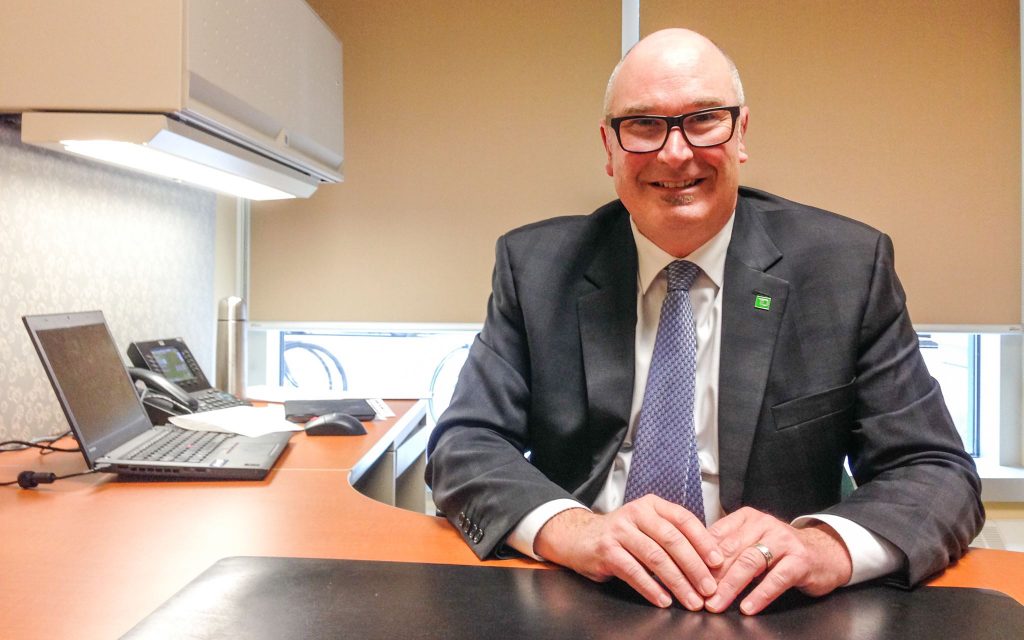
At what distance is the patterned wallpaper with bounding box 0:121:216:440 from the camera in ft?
5.30

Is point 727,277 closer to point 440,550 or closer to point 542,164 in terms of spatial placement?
point 440,550

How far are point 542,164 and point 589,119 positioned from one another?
0.76 ft

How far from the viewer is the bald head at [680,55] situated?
130cm

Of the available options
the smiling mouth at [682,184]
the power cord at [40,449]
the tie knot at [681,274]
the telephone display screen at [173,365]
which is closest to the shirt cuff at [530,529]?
the tie knot at [681,274]

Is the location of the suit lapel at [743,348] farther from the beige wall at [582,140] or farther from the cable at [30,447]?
the beige wall at [582,140]

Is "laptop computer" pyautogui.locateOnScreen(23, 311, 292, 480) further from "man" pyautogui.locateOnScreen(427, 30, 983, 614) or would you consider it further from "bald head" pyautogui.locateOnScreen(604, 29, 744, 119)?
"bald head" pyautogui.locateOnScreen(604, 29, 744, 119)

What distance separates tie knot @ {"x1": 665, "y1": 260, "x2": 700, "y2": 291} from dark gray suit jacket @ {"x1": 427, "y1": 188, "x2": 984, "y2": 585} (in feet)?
0.20

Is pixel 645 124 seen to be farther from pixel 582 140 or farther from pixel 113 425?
pixel 582 140

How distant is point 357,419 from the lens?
1.94 metres

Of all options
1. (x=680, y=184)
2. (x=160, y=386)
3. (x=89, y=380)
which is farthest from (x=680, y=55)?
(x=160, y=386)

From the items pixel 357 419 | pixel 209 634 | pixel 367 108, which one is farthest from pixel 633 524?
pixel 367 108

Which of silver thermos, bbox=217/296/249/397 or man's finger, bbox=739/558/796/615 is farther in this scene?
silver thermos, bbox=217/296/249/397

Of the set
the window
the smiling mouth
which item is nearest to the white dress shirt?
the smiling mouth

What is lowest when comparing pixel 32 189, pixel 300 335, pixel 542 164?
pixel 300 335
